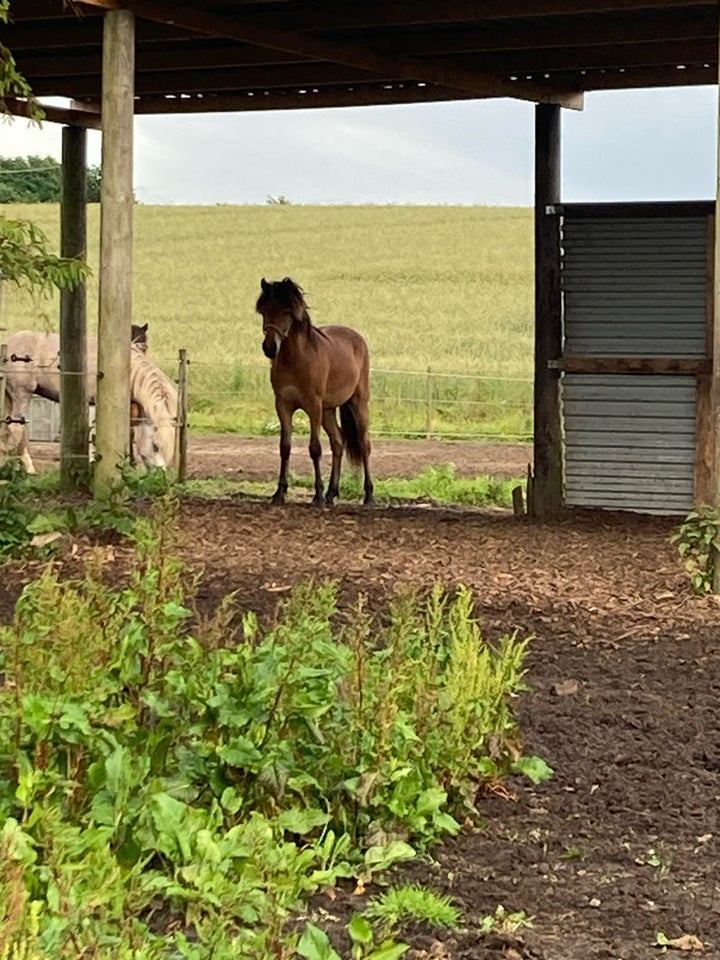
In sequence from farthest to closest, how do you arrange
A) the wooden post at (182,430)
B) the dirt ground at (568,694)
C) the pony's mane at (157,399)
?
1. the pony's mane at (157,399)
2. the wooden post at (182,430)
3. the dirt ground at (568,694)

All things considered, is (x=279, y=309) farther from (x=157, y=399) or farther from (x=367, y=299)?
(x=367, y=299)

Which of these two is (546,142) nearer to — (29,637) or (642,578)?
(642,578)

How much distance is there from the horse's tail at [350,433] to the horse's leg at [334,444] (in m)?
0.11

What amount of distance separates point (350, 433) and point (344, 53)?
4.51m

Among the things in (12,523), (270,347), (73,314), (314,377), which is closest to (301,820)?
A: (12,523)

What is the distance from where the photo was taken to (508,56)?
13719 millimetres

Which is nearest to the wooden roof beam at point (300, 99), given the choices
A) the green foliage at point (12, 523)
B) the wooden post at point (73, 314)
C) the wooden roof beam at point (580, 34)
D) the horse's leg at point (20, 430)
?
the wooden post at point (73, 314)

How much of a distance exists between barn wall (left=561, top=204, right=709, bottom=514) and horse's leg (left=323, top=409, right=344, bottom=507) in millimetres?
2226

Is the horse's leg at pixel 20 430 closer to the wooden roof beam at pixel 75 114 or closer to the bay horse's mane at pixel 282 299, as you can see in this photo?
the wooden roof beam at pixel 75 114

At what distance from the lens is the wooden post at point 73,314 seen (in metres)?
15.7

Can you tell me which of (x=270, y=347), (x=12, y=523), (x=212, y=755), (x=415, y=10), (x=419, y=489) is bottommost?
(x=212, y=755)

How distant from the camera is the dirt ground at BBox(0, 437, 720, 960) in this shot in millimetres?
4273

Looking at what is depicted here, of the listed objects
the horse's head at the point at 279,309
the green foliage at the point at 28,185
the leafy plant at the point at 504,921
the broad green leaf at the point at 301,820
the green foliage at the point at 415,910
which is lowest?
the leafy plant at the point at 504,921

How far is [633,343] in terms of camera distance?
13.6 m
